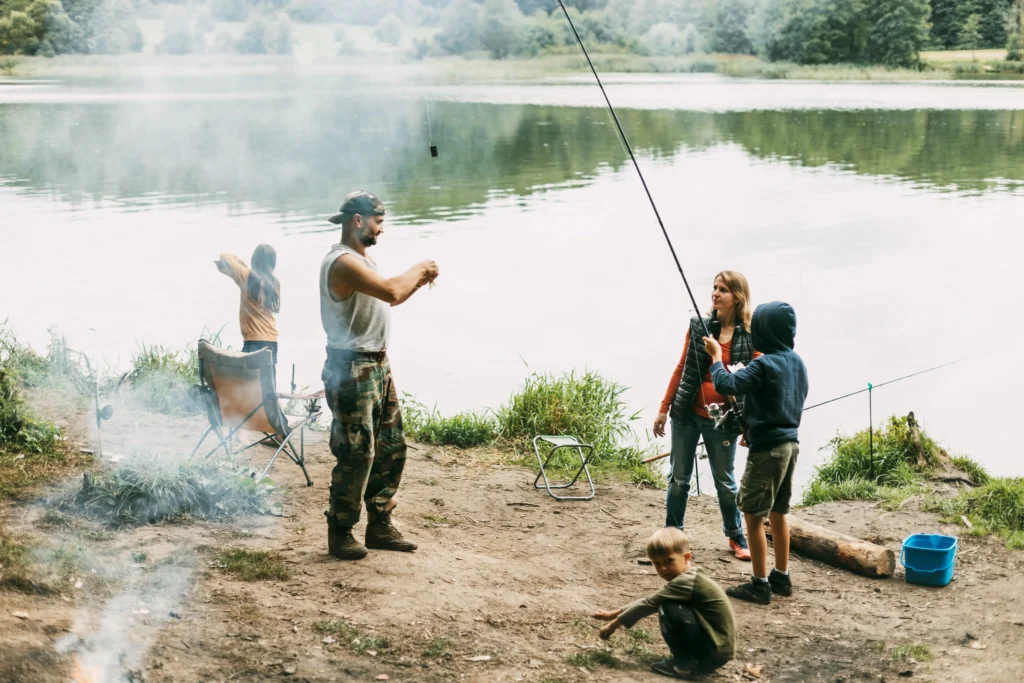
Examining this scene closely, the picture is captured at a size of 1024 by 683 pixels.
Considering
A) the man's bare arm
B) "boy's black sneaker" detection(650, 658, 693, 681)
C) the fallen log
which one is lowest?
the fallen log

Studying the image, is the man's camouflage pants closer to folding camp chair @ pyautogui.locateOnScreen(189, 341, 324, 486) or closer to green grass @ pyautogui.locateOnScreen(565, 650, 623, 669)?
folding camp chair @ pyautogui.locateOnScreen(189, 341, 324, 486)

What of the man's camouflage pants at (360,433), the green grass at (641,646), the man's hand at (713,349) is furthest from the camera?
the man's hand at (713,349)

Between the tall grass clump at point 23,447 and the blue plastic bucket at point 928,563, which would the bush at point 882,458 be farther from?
the tall grass clump at point 23,447

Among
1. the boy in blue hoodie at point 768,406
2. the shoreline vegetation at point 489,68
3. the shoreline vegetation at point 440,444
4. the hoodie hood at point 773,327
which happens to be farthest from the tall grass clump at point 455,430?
the shoreline vegetation at point 489,68

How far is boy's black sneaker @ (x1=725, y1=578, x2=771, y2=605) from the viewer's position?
3.76 m

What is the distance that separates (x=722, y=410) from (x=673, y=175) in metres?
17.7

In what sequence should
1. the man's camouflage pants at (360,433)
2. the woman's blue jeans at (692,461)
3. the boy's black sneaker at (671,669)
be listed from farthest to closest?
the woman's blue jeans at (692,461)
the man's camouflage pants at (360,433)
the boy's black sneaker at (671,669)

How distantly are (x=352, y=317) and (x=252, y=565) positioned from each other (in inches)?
37.7

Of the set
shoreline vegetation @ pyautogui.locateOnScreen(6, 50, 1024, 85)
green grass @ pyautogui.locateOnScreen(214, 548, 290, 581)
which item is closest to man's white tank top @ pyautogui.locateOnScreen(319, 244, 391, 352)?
green grass @ pyautogui.locateOnScreen(214, 548, 290, 581)

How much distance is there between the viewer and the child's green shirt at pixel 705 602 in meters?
3.06

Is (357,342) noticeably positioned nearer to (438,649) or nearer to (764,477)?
(438,649)

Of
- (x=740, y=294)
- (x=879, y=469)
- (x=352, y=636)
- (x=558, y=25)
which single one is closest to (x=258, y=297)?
(x=352, y=636)

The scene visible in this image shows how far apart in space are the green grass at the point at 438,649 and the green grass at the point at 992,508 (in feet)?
9.51

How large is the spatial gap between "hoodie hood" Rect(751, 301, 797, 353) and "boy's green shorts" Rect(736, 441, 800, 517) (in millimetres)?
353
